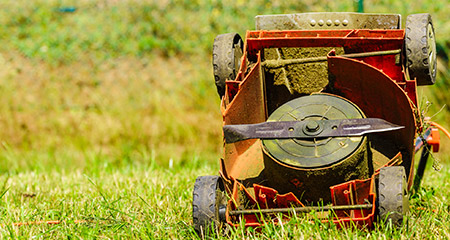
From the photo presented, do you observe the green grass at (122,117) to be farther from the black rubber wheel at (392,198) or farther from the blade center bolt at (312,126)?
the blade center bolt at (312,126)

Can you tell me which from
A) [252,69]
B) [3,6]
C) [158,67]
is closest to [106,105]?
[158,67]

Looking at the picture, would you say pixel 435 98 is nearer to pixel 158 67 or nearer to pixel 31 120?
pixel 158 67

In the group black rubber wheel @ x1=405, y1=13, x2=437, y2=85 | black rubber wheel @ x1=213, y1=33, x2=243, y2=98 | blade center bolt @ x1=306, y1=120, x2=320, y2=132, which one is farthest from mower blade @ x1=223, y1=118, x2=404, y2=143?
black rubber wheel @ x1=213, y1=33, x2=243, y2=98

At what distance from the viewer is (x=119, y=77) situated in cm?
764

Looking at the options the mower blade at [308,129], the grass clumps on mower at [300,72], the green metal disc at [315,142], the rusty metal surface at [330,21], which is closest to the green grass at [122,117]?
the green metal disc at [315,142]

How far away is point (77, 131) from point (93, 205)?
311 cm

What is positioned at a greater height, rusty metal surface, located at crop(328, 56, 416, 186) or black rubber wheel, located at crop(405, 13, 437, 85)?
black rubber wheel, located at crop(405, 13, 437, 85)

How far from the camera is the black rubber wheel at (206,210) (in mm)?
2615

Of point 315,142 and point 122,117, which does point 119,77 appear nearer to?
point 122,117

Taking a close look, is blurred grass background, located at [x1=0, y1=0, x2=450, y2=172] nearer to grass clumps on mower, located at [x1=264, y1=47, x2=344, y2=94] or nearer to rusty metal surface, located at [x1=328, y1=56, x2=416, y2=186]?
grass clumps on mower, located at [x1=264, y1=47, x2=344, y2=94]

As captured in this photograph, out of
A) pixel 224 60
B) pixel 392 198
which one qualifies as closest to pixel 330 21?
pixel 224 60

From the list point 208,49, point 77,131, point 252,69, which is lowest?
point 77,131

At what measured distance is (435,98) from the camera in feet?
19.8

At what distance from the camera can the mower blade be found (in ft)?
9.21
